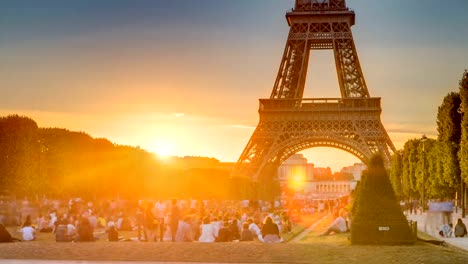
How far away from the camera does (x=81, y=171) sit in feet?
250

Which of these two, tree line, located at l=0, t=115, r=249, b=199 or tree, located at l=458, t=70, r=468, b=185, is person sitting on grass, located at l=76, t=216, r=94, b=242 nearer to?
tree, located at l=458, t=70, r=468, b=185

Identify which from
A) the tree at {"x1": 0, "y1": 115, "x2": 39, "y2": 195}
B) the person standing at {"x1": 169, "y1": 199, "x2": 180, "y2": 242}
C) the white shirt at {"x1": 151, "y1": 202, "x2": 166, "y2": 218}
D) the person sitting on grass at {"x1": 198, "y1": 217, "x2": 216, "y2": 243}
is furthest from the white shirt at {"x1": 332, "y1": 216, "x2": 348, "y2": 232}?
the tree at {"x1": 0, "y1": 115, "x2": 39, "y2": 195}

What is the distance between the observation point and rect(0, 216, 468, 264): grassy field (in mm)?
20797

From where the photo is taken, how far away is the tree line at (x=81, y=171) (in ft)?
202

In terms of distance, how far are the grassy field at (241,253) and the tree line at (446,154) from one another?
25.2m

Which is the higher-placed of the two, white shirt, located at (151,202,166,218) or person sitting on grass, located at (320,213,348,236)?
white shirt, located at (151,202,166,218)

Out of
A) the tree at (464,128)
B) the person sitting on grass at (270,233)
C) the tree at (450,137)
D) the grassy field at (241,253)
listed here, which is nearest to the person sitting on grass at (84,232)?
the grassy field at (241,253)

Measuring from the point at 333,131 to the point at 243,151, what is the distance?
391 inches

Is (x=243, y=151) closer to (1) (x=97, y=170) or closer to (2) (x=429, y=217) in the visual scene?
(1) (x=97, y=170)

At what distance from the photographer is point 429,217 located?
37.6 metres

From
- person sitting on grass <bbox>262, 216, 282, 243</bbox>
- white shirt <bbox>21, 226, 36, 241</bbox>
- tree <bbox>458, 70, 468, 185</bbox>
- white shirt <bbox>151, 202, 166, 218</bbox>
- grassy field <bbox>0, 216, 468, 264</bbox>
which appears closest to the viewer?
grassy field <bbox>0, 216, 468, 264</bbox>

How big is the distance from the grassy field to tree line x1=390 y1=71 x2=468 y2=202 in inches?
992

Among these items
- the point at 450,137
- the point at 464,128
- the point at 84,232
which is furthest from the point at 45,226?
the point at 450,137

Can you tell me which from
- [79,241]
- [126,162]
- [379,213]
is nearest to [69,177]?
[126,162]
